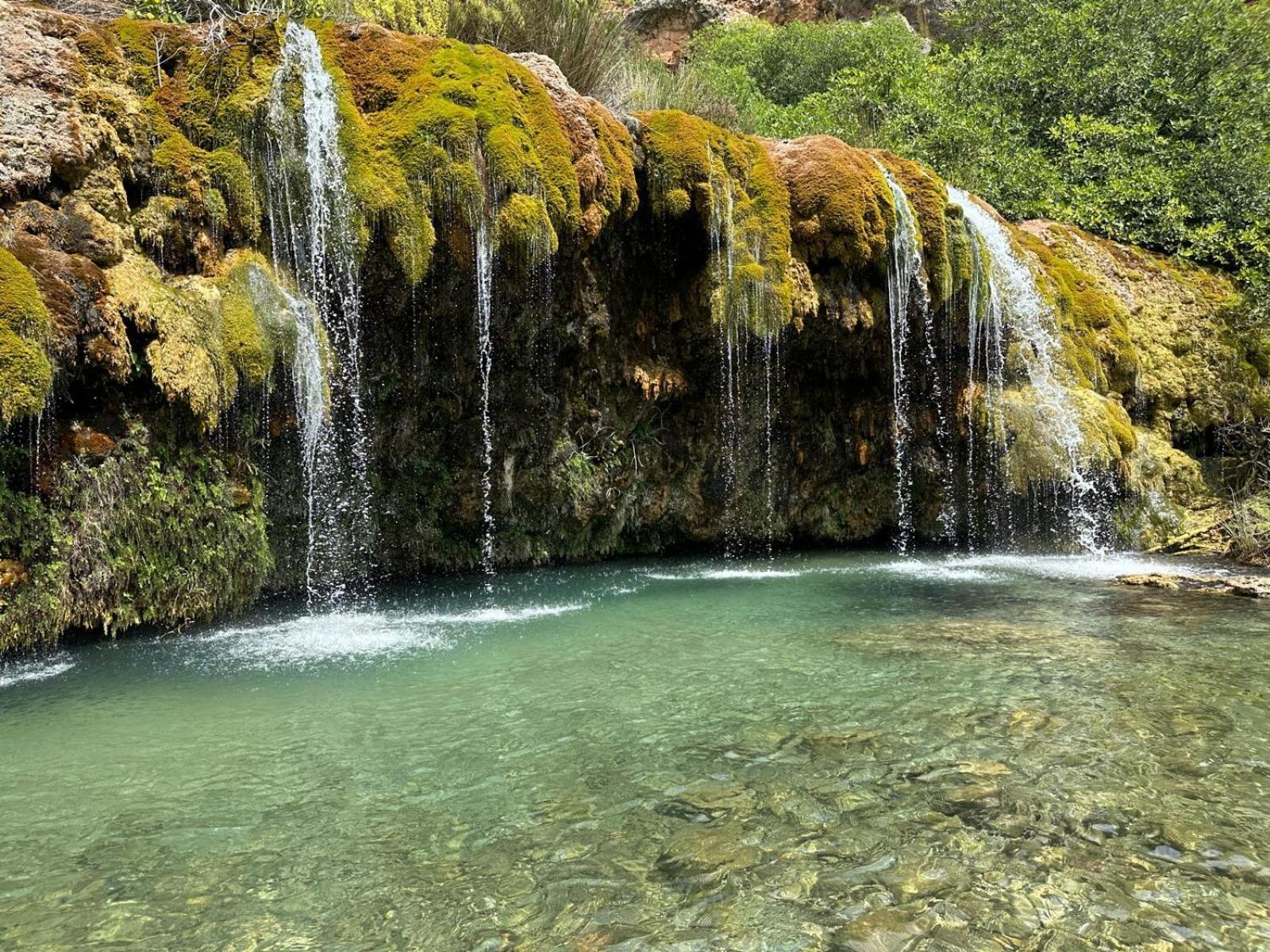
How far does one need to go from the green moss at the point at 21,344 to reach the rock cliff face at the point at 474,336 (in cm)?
2

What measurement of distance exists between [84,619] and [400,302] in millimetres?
4854

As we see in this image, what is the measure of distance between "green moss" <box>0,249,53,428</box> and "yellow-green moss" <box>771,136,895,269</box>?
9.30 m

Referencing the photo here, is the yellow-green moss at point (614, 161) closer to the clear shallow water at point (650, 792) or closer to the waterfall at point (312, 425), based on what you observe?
the waterfall at point (312, 425)

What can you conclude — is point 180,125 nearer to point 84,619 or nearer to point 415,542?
point 84,619

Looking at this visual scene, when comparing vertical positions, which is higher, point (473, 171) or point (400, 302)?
point (473, 171)

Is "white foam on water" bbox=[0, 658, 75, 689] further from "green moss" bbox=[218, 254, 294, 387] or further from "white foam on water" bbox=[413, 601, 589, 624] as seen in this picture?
"white foam on water" bbox=[413, 601, 589, 624]

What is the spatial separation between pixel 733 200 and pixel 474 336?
4233 mm

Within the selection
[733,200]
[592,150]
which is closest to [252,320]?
[592,150]

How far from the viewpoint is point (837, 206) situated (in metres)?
11.8

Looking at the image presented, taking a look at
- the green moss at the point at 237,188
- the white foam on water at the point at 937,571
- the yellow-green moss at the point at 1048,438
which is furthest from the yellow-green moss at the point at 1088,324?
the green moss at the point at 237,188

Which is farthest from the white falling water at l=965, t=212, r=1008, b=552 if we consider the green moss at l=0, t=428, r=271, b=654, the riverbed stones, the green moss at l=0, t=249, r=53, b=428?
the green moss at l=0, t=249, r=53, b=428

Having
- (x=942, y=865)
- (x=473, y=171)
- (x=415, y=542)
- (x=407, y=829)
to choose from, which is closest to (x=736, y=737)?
(x=942, y=865)

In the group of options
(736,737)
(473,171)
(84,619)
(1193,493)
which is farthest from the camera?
(1193,493)

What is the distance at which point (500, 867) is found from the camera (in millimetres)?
3332
